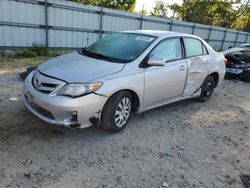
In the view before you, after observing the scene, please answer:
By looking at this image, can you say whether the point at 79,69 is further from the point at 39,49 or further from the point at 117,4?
the point at 117,4

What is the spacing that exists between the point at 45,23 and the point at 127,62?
666 cm

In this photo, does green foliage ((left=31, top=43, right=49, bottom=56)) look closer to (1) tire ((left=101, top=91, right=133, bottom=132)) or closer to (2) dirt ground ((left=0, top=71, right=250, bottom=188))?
(2) dirt ground ((left=0, top=71, right=250, bottom=188))

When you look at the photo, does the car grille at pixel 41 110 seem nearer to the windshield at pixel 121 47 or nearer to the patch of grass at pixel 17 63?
the windshield at pixel 121 47

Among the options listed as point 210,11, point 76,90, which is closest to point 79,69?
point 76,90

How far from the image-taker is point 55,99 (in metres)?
3.23

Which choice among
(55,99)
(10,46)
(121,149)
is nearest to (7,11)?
(10,46)

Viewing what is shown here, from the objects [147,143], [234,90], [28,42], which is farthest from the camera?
[28,42]

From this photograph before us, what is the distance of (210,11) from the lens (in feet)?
88.0

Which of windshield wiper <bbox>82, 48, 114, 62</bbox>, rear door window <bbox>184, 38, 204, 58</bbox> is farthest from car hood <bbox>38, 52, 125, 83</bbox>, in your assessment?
rear door window <bbox>184, 38, 204, 58</bbox>

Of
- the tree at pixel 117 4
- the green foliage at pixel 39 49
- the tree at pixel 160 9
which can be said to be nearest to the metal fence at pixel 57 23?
the green foliage at pixel 39 49

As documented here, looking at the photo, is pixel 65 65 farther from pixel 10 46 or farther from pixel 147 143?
pixel 10 46

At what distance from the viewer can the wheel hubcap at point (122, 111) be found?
3.75 metres

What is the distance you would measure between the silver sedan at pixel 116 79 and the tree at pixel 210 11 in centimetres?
2349

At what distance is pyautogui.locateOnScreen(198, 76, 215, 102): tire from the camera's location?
560 cm
